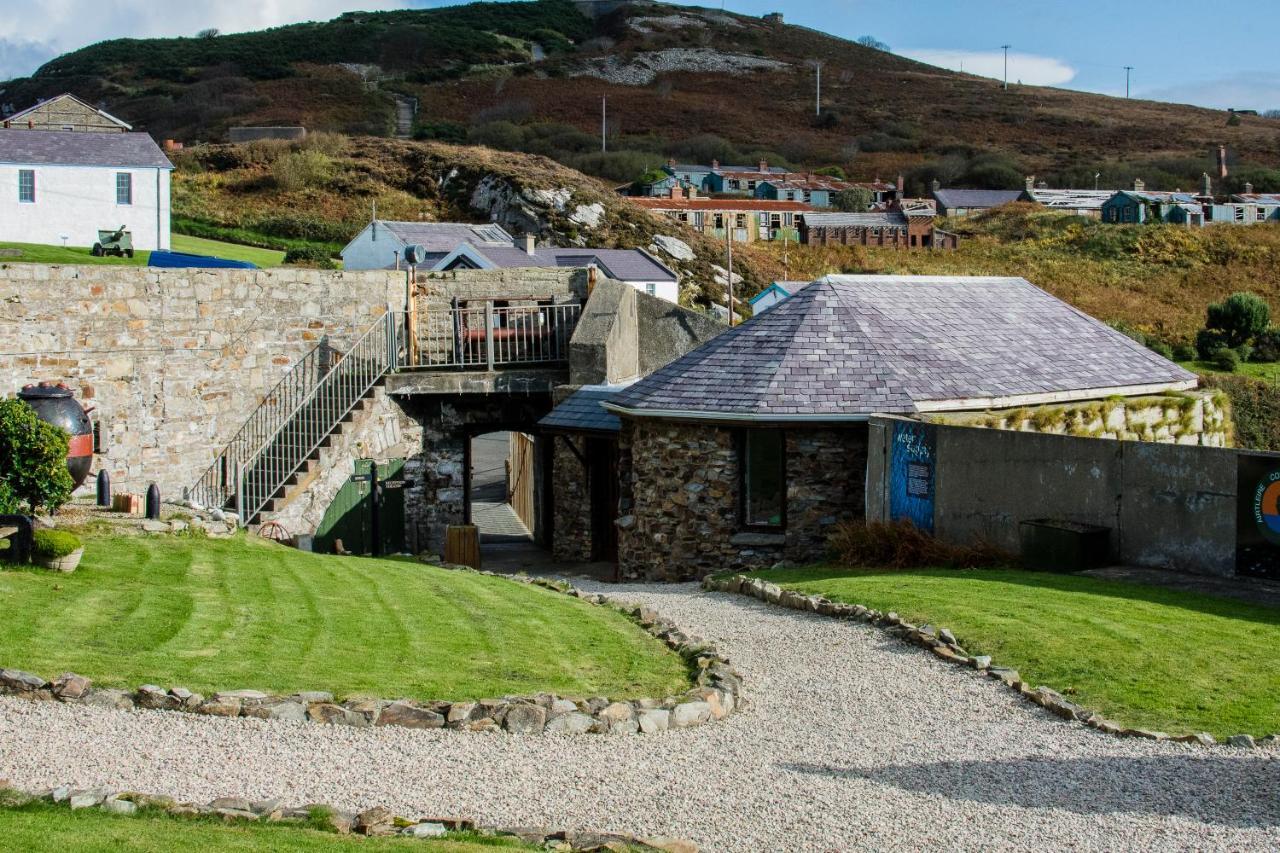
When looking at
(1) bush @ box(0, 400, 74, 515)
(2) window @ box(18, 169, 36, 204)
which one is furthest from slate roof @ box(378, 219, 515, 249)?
(1) bush @ box(0, 400, 74, 515)

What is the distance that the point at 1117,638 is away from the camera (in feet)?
43.4

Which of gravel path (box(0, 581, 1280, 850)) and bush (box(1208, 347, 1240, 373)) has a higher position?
bush (box(1208, 347, 1240, 373))

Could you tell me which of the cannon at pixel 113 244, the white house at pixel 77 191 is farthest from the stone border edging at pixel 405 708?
the white house at pixel 77 191

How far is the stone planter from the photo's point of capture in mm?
14727

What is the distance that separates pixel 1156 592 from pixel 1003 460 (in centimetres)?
334

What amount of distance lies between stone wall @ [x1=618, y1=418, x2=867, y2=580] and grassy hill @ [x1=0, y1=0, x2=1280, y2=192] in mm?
82513

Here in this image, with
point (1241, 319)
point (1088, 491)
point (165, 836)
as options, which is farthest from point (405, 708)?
point (1241, 319)

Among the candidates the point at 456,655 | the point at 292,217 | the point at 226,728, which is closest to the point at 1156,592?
the point at 456,655

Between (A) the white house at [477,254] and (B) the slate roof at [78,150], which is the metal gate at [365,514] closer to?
(A) the white house at [477,254]

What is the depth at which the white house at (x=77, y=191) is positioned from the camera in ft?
152

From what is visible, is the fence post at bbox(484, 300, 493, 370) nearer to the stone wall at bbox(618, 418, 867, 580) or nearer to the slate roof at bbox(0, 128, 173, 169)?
the stone wall at bbox(618, 418, 867, 580)

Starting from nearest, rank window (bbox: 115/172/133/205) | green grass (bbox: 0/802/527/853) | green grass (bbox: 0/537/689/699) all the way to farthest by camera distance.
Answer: green grass (bbox: 0/802/527/853)
green grass (bbox: 0/537/689/699)
window (bbox: 115/172/133/205)

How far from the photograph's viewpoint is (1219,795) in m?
9.38

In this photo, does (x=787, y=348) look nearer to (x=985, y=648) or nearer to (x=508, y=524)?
(x=985, y=648)
